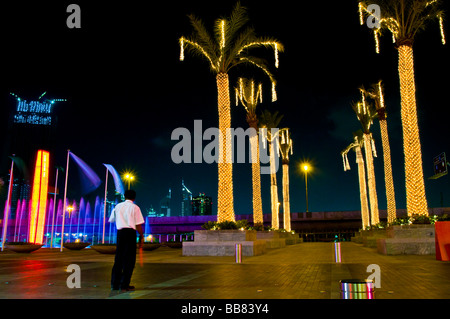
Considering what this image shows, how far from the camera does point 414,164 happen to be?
20.5 meters

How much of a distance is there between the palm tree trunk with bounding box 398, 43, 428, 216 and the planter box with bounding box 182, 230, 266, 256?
8542 millimetres

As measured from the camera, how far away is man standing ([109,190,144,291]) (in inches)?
290

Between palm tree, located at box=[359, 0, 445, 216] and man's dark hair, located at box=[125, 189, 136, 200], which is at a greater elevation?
palm tree, located at box=[359, 0, 445, 216]

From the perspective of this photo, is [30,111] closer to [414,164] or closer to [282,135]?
[282,135]

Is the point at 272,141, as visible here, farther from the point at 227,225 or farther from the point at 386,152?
the point at 227,225

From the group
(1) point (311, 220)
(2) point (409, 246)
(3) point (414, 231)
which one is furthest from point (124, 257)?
(1) point (311, 220)

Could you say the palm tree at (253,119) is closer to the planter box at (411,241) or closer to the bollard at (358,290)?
the planter box at (411,241)

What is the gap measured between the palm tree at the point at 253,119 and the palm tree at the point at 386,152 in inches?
381

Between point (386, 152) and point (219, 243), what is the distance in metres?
18.1

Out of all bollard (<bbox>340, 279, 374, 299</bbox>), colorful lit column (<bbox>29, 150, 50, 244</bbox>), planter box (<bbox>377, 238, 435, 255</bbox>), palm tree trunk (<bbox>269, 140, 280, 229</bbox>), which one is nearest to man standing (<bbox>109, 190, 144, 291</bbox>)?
bollard (<bbox>340, 279, 374, 299</bbox>)

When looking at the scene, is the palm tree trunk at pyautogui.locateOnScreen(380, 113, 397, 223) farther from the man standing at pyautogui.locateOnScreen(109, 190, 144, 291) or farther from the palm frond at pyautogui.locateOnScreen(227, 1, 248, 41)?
the man standing at pyautogui.locateOnScreen(109, 190, 144, 291)

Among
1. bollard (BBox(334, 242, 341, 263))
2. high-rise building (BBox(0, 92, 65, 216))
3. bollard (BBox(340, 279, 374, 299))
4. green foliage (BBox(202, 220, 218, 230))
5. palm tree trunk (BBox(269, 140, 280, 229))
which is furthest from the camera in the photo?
high-rise building (BBox(0, 92, 65, 216))
